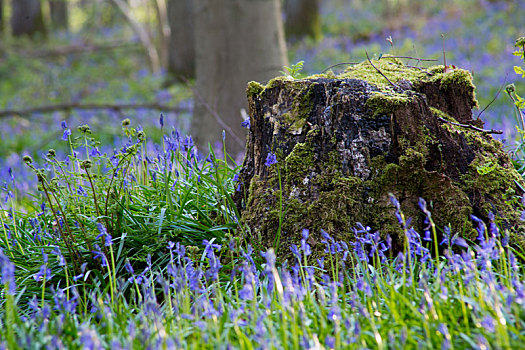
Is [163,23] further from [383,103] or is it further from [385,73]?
[383,103]

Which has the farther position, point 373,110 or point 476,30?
point 476,30

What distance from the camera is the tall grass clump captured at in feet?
6.34

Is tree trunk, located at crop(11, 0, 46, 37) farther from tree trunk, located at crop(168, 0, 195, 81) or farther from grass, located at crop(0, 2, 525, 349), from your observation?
grass, located at crop(0, 2, 525, 349)

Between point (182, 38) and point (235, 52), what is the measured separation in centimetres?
840

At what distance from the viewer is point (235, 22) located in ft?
21.6

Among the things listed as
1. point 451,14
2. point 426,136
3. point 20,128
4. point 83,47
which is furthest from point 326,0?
point 426,136

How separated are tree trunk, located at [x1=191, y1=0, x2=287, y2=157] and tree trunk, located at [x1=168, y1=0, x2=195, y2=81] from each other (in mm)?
7572

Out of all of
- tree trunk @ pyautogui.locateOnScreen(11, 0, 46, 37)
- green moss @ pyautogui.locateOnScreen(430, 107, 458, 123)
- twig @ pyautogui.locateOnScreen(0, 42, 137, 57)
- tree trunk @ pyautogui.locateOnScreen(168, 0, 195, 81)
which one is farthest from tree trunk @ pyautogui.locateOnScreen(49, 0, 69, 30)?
green moss @ pyautogui.locateOnScreen(430, 107, 458, 123)

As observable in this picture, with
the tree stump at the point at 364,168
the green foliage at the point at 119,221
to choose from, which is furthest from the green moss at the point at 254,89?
the green foliage at the point at 119,221

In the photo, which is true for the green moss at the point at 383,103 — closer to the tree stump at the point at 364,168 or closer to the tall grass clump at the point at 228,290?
the tree stump at the point at 364,168

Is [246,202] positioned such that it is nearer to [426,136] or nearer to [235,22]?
[426,136]

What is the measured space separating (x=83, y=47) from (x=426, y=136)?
21761mm

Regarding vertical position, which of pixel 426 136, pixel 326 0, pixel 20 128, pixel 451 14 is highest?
pixel 326 0

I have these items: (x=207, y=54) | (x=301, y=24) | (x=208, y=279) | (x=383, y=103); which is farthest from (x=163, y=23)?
(x=208, y=279)
